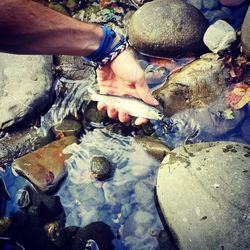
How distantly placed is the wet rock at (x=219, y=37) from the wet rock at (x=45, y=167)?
8.57 feet

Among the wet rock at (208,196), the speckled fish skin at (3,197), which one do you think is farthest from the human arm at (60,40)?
the speckled fish skin at (3,197)

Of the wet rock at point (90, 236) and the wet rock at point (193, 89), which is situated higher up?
the wet rock at point (193, 89)

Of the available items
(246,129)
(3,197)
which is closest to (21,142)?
(3,197)

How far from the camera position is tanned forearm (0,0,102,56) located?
3.53m

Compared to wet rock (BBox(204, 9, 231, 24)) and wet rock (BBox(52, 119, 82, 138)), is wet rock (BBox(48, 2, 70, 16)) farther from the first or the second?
wet rock (BBox(204, 9, 231, 24))

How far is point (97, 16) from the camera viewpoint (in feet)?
21.5

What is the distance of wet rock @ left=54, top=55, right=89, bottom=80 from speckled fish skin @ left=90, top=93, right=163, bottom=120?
1014 millimetres

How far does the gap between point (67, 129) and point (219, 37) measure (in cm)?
262

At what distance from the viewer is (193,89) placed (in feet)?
17.1

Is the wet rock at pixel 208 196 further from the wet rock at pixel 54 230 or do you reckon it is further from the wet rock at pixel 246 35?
the wet rock at pixel 246 35

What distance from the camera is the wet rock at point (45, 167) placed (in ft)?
15.4

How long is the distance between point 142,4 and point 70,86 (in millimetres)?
1988

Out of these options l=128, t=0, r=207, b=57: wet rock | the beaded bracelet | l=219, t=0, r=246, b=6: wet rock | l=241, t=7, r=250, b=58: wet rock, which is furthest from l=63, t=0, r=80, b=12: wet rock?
l=241, t=7, r=250, b=58: wet rock

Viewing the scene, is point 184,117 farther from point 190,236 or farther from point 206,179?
point 190,236
